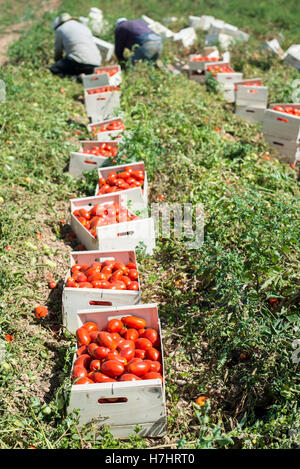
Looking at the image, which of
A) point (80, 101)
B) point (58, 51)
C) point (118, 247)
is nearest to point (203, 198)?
point (118, 247)

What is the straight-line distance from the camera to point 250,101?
25.1 ft

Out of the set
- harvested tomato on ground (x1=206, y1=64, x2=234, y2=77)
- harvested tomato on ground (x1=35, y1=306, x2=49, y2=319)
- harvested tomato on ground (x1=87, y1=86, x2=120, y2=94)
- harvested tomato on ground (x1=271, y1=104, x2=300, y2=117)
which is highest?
harvested tomato on ground (x1=206, y1=64, x2=234, y2=77)

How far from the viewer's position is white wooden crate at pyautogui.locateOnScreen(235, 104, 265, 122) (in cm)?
754

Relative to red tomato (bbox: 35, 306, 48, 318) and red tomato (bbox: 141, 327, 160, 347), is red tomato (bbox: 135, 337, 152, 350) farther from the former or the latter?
red tomato (bbox: 35, 306, 48, 318)

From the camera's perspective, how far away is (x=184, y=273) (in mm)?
4031

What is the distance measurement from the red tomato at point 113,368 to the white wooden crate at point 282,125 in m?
4.78

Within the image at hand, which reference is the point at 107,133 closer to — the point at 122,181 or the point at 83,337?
the point at 122,181

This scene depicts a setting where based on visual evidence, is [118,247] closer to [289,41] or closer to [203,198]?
[203,198]

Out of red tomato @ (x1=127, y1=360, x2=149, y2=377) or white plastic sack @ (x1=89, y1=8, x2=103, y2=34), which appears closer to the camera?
red tomato @ (x1=127, y1=360, x2=149, y2=377)

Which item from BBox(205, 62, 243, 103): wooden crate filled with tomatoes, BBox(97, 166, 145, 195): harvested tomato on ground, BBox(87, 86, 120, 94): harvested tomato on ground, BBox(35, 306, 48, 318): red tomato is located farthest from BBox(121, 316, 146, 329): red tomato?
BBox(205, 62, 243, 103): wooden crate filled with tomatoes

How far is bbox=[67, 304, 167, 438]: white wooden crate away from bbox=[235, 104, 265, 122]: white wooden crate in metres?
6.14

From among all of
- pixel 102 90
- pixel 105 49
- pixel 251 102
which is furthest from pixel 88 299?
pixel 105 49

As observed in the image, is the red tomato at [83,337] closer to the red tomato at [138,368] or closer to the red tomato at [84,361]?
the red tomato at [84,361]
